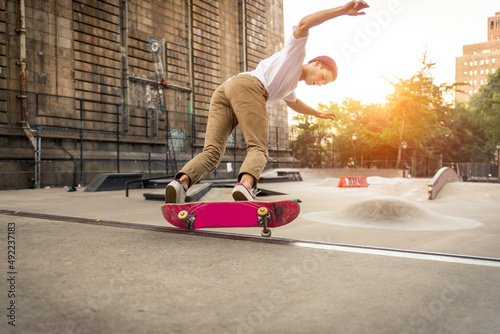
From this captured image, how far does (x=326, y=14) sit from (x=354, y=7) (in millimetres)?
210

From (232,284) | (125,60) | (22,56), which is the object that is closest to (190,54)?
(125,60)

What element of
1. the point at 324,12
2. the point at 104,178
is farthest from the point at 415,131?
the point at 324,12

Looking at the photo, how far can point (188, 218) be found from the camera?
114 inches

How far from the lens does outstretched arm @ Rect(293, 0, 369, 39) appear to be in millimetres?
2732

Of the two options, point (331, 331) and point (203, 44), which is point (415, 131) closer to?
point (203, 44)

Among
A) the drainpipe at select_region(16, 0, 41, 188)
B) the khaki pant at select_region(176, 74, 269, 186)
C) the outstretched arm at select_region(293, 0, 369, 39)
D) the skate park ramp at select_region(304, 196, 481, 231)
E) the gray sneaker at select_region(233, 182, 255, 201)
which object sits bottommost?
the skate park ramp at select_region(304, 196, 481, 231)

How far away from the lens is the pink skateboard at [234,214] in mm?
2699

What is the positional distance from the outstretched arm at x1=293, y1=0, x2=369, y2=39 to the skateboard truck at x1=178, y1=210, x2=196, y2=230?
68.2 inches

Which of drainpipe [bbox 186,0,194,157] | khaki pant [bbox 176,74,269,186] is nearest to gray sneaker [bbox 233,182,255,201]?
khaki pant [bbox 176,74,269,186]

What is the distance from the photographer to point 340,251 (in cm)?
251

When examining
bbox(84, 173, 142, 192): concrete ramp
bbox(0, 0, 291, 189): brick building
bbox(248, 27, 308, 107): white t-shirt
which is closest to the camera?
bbox(248, 27, 308, 107): white t-shirt

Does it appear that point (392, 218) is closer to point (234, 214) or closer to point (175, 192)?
point (234, 214)

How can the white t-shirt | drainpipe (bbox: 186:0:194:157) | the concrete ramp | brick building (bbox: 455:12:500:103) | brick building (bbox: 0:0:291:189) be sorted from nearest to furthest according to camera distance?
the white t-shirt
the concrete ramp
brick building (bbox: 0:0:291:189)
drainpipe (bbox: 186:0:194:157)
brick building (bbox: 455:12:500:103)

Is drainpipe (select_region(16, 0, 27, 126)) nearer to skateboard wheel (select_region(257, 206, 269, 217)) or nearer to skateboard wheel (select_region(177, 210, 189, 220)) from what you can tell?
skateboard wheel (select_region(177, 210, 189, 220))
